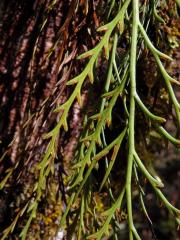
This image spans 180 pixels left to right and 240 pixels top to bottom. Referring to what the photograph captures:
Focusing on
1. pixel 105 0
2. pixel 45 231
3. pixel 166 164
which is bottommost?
pixel 166 164

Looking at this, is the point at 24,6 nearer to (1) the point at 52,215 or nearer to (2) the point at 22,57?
(2) the point at 22,57

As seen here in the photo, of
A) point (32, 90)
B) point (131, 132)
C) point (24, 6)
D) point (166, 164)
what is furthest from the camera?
point (166, 164)

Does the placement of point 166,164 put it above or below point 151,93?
below

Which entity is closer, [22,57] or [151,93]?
[22,57]

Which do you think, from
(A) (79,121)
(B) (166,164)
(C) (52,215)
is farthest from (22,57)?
(B) (166,164)

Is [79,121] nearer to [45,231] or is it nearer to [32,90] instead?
[32,90]

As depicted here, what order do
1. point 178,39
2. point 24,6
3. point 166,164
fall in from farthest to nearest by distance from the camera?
1. point 166,164
2. point 178,39
3. point 24,6

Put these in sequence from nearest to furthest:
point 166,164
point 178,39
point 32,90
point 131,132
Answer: point 131,132 < point 32,90 < point 178,39 < point 166,164

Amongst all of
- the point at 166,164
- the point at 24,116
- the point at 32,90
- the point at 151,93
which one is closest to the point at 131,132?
the point at 32,90

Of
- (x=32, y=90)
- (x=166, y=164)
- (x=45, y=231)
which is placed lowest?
(x=166, y=164)
